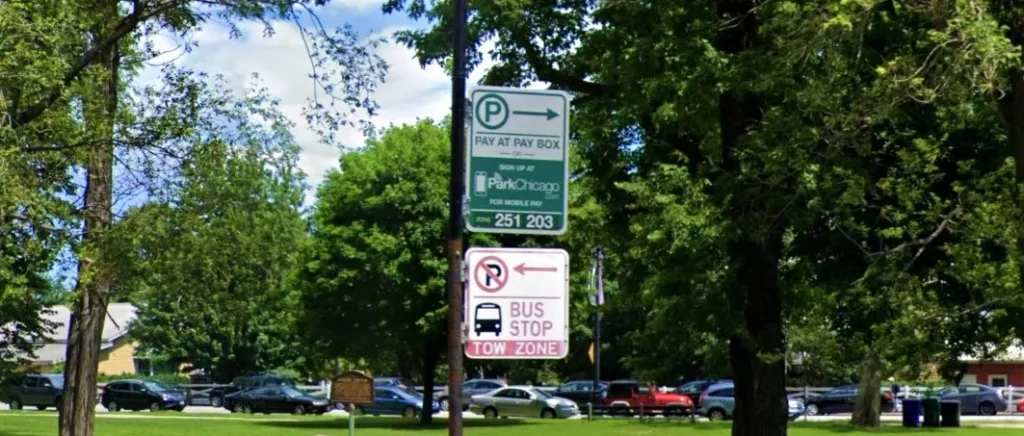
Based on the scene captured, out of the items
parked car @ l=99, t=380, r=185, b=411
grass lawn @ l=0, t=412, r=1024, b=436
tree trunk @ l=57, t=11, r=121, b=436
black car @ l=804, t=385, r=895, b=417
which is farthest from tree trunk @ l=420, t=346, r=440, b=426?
tree trunk @ l=57, t=11, r=121, b=436

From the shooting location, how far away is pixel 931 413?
3906 centimetres

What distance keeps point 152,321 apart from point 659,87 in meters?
55.2

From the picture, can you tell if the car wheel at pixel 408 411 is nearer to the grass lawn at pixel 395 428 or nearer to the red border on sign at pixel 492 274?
the grass lawn at pixel 395 428

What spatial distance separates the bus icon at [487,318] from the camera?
22.0 feet

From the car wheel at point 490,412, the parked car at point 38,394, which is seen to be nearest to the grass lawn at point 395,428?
the car wheel at point 490,412

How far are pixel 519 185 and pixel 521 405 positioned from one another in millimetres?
40845

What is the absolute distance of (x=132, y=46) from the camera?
18.3 m

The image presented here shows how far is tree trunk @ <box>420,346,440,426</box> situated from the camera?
3966 centimetres

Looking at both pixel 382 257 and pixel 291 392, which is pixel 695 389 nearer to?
pixel 291 392

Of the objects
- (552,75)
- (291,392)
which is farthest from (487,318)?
(291,392)

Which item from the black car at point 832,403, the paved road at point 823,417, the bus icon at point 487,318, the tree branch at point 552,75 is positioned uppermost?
the tree branch at point 552,75

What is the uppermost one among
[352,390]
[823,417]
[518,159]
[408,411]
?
[518,159]

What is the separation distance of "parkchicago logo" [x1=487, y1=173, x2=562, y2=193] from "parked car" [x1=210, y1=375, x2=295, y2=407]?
47.1m

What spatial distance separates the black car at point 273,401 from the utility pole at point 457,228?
1689 inches
